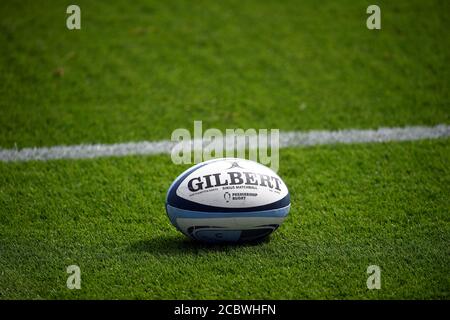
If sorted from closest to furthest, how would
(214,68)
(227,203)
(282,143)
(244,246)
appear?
1. (227,203)
2. (244,246)
3. (282,143)
4. (214,68)

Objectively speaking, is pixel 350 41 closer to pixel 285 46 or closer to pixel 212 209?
pixel 285 46

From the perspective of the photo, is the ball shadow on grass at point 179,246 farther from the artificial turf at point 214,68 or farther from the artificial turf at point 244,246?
the artificial turf at point 214,68

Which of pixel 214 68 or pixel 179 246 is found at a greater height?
pixel 214 68

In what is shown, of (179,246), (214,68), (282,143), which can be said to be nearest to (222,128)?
(282,143)

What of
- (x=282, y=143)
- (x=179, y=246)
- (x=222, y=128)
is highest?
(x=222, y=128)

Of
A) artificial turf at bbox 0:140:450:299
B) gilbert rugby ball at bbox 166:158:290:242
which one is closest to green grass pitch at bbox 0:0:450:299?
artificial turf at bbox 0:140:450:299

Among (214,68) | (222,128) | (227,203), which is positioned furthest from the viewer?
(214,68)

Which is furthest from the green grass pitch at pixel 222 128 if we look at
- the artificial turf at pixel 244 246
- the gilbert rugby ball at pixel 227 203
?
the gilbert rugby ball at pixel 227 203

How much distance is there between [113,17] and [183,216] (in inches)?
173

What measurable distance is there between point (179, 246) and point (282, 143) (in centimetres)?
186

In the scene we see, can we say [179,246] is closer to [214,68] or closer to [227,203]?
[227,203]

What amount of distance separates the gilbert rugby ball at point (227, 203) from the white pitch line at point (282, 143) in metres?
1.50

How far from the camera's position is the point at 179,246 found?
387 centimetres

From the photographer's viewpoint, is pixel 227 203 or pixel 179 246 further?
pixel 179 246
